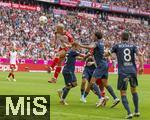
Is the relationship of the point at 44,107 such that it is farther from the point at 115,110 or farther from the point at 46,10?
the point at 46,10

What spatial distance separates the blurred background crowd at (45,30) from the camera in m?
52.8

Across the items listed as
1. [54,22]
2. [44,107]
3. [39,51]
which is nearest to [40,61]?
[39,51]

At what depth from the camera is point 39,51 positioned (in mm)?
53938

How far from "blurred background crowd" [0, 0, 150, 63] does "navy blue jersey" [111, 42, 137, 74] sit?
102 feet

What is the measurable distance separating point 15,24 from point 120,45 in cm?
4098

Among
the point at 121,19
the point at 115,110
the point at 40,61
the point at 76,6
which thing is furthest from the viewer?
the point at 121,19

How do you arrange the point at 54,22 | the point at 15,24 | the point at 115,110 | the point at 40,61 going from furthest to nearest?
the point at 54,22 < the point at 15,24 < the point at 40,61 < the point at 115,110

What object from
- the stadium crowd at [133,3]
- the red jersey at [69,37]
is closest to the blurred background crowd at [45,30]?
the stadium crowd at [133,3]

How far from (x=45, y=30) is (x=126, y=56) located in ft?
143

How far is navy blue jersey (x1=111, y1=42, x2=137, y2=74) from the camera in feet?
51.0

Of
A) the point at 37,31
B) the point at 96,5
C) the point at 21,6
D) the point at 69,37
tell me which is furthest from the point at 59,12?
the point at 69,37

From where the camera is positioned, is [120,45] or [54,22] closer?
[120,45]

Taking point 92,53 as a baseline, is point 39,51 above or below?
below

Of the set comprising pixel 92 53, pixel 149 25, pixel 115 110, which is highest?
pixel 92 53
